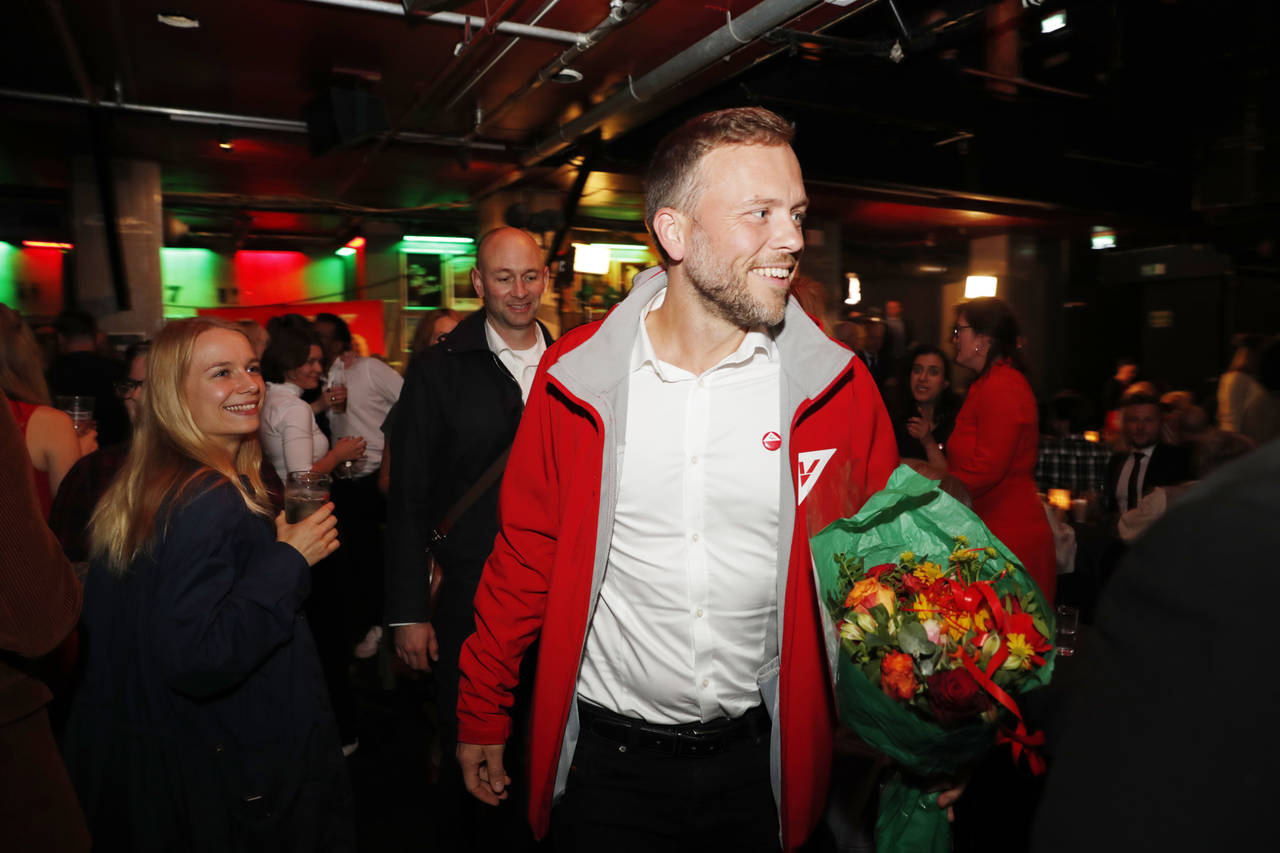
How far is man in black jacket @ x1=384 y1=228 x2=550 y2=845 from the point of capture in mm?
2756

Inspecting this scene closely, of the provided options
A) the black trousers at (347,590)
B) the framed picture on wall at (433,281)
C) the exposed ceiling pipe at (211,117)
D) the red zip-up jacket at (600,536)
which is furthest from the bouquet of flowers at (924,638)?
the framed picture on wall at (433,281)

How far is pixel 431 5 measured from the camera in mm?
4848

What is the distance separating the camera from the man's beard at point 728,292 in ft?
5.64

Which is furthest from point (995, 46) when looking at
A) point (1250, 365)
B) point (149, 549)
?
point (149, 549)

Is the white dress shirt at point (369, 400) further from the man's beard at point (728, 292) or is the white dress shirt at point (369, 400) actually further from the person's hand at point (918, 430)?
the man's beard at point (728, 292)

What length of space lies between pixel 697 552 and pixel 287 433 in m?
2.74

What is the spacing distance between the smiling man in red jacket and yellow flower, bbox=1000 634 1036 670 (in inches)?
16.6

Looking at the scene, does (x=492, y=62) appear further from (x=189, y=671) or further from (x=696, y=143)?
(x=189, y=671)

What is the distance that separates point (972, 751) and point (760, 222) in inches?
42.1

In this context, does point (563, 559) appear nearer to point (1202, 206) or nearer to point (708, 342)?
point (708, 342)

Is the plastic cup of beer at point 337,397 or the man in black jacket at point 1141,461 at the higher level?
the plastic cup of beer at point 337,397

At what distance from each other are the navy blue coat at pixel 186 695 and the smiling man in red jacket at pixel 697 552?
540 millimetres

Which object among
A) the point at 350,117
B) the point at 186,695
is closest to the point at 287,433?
the point at 186,695

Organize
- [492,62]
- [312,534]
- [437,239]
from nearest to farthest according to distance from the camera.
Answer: [312,534] → [492,62] → [437,239]
